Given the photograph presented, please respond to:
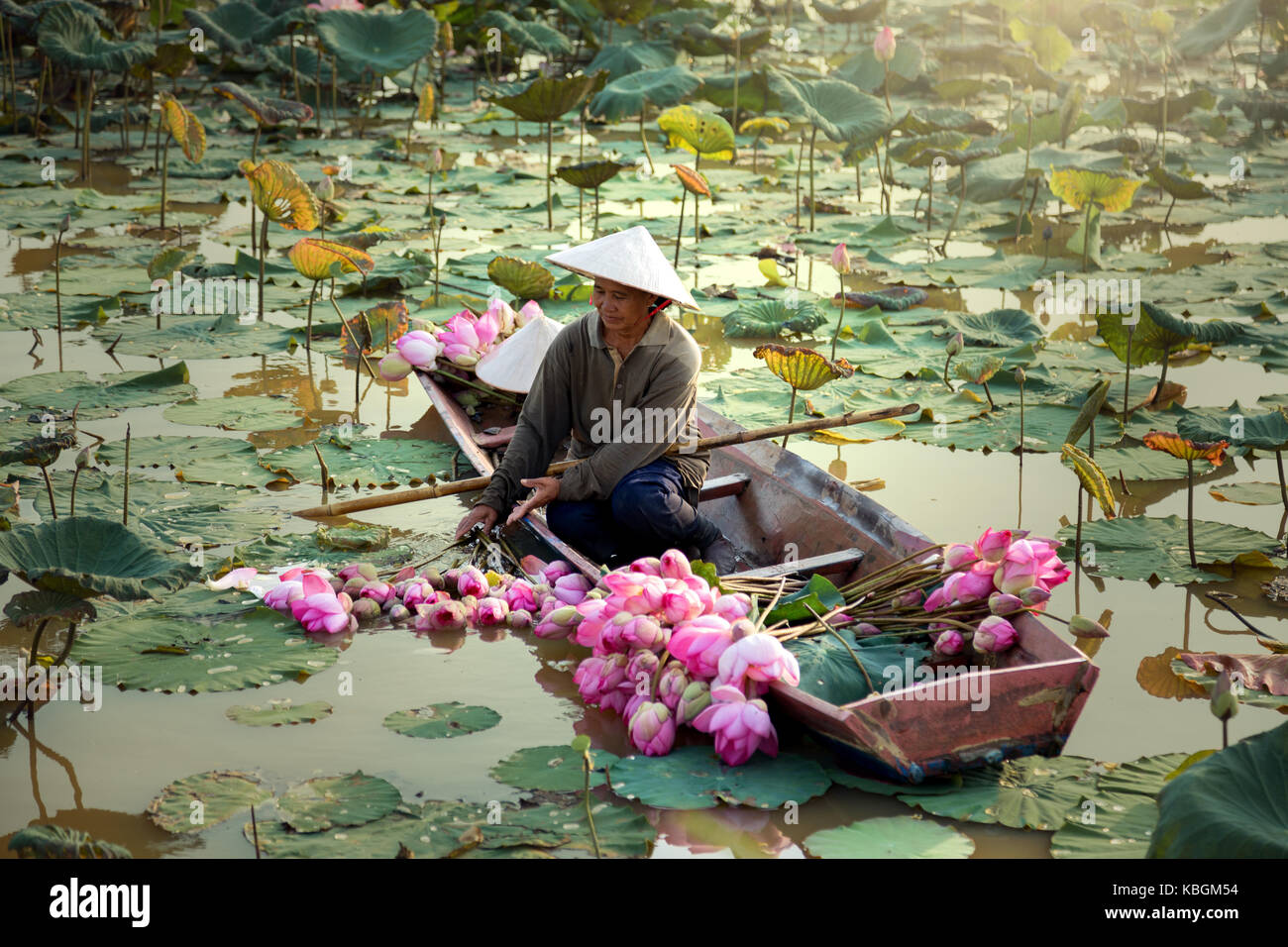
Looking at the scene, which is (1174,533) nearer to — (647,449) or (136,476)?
(647,449)

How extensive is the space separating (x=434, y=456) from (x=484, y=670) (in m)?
1.49

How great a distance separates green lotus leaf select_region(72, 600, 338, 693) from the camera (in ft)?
9.84

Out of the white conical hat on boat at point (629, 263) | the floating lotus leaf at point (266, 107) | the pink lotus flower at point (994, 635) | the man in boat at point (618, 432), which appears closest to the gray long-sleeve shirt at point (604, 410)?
the man in boat at point (618, 432)

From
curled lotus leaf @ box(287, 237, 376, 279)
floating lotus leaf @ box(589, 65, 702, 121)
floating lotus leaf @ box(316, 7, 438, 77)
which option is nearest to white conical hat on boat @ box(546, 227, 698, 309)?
curled lotus leaf @ box(287, 237, 376, 279)

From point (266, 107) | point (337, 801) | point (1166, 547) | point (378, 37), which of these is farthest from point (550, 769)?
point (378, 37)

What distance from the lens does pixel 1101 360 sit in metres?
5.50

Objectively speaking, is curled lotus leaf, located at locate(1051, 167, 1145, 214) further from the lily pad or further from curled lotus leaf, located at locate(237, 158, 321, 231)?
the lily pad

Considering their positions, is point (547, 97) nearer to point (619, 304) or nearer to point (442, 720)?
point (619, 304)

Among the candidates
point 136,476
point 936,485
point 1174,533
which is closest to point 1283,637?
point 1174,533

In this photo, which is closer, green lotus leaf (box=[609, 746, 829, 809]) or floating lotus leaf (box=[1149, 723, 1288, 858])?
floating lotus leaf (box=[1149, 723, 1288, 858])

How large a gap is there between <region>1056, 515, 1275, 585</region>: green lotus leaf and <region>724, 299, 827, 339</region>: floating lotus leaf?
2.20 metres

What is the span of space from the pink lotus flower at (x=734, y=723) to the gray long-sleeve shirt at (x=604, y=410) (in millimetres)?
1075

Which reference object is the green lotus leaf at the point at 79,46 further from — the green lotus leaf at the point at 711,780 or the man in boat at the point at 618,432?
the green lotus leaf at the point at 711,780

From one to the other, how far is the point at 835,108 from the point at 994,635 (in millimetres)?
5265
